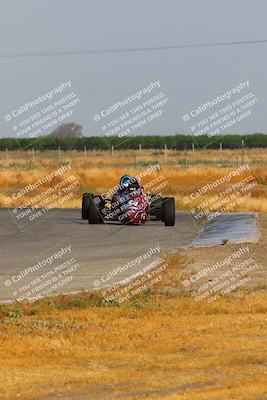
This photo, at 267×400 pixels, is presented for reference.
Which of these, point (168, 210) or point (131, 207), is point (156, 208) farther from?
point (131, 207)

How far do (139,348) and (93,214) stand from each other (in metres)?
19.0

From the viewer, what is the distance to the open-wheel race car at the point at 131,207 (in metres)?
29.5

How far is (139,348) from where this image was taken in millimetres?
11391

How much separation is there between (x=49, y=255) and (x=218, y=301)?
811cm

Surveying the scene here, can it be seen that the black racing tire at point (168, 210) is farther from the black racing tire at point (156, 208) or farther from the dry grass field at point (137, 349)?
the dry grass field at point (137, 349)

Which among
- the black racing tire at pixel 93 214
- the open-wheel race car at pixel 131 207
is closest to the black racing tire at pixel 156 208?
the open-wheel race car at pixel 131 207

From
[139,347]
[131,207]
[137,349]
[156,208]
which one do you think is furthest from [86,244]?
[137,349]

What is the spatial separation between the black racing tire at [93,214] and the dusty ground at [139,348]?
1400 centimetres

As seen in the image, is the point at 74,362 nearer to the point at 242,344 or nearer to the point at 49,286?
the point at 242,344

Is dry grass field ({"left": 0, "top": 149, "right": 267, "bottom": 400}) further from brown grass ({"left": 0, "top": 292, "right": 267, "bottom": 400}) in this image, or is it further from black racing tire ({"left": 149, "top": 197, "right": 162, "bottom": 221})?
black racing tire ({"left": 149, "top": 197, "right": 162, "bottom": 221})

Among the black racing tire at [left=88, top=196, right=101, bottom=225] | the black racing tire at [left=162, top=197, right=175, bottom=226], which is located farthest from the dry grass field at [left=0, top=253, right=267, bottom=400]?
the black racing tire at [left=88, top=196, right=101, bottom=225]

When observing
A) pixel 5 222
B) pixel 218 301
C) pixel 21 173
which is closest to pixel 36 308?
pixel 218 301

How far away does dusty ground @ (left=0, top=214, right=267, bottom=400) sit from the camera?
922 cm

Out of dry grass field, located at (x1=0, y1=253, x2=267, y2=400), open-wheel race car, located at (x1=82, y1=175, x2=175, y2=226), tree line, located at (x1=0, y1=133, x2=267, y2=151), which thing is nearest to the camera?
dry grass field, located at (x1=0, y1=253, x2=267, y2=400)
